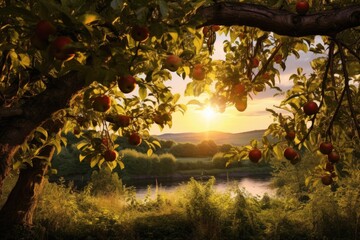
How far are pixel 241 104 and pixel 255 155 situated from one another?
23.4 inches

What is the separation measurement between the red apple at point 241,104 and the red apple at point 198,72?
1.66 feet

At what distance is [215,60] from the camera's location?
3.69 m

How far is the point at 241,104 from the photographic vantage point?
12.7ft

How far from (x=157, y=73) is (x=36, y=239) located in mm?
6680

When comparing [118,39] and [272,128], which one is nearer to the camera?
[118,39]

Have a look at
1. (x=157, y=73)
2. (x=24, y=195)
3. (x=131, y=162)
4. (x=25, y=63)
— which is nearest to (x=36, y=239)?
(x=24, y=195)

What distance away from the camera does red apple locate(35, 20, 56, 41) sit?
6.03 ft

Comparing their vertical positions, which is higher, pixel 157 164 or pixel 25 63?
pixel 25 63

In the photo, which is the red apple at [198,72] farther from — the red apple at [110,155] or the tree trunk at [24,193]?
the tree trunk at [24,193]

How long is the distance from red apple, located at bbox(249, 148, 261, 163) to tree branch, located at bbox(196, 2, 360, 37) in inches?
67.6

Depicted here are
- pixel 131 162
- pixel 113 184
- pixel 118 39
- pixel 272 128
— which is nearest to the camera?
pixel 118 39

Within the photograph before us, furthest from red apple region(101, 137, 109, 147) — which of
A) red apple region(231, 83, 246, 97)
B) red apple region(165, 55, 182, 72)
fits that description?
red apple region(165, 55, 182, 72)

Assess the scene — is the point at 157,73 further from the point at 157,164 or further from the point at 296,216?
the point at 157,164

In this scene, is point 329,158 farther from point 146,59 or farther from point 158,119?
point 146,59
